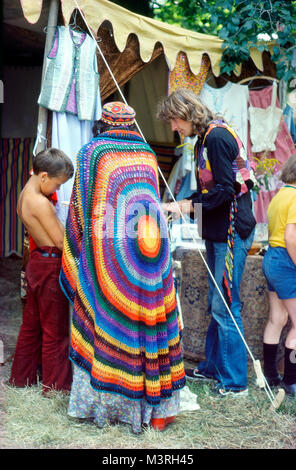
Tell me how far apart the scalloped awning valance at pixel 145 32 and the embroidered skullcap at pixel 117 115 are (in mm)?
956

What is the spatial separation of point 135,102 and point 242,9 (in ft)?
4.90

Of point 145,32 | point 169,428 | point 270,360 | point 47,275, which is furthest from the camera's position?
point 145,32

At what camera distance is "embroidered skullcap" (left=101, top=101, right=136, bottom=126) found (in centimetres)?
280

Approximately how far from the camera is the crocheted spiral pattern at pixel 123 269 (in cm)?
272

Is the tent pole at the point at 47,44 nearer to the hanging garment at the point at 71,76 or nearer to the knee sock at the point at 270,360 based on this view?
the hanging garment at the point at 71,76

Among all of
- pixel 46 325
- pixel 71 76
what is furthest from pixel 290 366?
pixel 71 76

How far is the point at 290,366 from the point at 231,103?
278 centimetres

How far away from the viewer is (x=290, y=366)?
11.5 feet

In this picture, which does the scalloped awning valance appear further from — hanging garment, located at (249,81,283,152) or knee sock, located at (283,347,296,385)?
knee sock, located at (283,347,296,385)

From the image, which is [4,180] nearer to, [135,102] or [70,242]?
[135,102]

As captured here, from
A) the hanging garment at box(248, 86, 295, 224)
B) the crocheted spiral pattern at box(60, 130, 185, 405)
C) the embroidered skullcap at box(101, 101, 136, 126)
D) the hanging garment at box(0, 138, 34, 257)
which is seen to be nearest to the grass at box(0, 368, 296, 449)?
the crocheted spiral pattern at box(60, 130, 185, 405)

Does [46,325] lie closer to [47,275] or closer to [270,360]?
[47,275]

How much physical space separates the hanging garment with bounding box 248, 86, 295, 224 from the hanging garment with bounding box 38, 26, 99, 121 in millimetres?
2225

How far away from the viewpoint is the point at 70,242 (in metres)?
2.92
